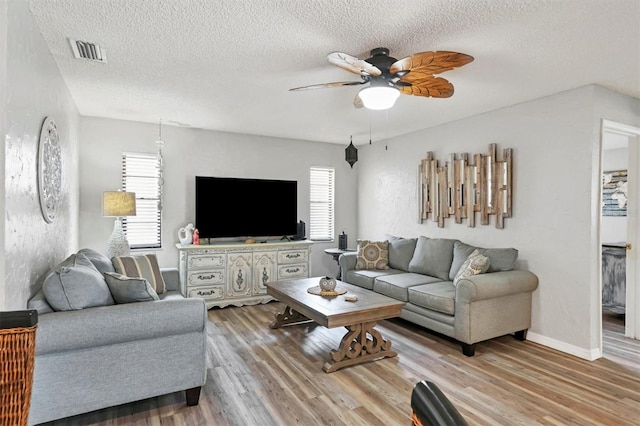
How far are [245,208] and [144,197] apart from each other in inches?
54.8

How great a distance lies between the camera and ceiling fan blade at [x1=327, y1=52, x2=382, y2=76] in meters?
2.26

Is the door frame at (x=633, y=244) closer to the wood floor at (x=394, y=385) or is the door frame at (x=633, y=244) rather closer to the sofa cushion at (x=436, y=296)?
the wood floor at (x=394, y=385)

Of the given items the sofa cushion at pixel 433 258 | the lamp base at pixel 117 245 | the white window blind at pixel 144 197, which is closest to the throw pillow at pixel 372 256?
the sofa cushion at pixel 433 258

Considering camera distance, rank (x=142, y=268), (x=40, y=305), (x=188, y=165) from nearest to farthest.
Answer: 1. (x=40, y=305)
2. (x=142, y=268)
3. (x=188, y=165)

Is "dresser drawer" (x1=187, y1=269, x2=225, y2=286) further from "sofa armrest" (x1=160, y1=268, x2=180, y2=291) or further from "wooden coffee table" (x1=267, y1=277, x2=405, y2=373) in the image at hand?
"wooden coffee table" (x1=267, y1=277, x2=405, y2=373)

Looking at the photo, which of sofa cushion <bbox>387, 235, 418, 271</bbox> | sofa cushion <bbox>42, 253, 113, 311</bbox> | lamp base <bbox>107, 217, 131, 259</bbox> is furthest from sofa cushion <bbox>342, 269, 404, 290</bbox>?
sofa cushion <bbox>42, 253, 113, 311</bbox>

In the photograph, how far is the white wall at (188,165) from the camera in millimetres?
4668

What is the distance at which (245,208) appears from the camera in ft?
17.8

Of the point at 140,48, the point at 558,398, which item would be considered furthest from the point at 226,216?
the point at 558,398

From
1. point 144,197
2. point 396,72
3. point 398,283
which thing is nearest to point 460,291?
point 398,283

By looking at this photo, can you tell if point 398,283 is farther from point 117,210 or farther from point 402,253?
point 117,210

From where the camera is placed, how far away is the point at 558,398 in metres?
2.62

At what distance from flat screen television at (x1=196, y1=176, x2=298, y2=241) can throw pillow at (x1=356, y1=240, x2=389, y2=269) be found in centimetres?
128

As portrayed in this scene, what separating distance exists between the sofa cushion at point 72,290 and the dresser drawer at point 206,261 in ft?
8.01
